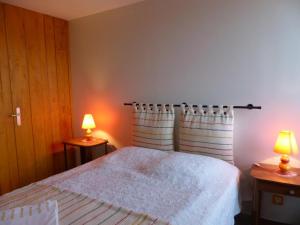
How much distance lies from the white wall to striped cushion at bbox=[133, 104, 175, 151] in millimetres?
166

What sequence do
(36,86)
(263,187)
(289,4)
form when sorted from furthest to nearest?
1. (36,86)
2. (289,4)
3. (263,187)

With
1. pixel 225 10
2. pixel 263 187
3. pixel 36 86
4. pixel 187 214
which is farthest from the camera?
pixel 36 86

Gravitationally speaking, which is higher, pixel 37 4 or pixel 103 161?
pixel 37 4

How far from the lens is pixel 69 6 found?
2805mm

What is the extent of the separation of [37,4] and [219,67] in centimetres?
220

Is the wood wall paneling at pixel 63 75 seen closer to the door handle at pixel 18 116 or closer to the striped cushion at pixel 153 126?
the door handle at pixel 18 116

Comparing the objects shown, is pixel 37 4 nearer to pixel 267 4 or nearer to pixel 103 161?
pixel 103 161

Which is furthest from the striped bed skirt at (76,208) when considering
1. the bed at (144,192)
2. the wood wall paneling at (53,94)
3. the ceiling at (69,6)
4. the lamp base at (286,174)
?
the ceiling at (69,6)

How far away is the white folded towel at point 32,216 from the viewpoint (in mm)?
1192

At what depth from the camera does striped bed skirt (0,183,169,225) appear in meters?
1.34

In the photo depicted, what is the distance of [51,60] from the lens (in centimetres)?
322

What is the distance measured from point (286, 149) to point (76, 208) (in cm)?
166

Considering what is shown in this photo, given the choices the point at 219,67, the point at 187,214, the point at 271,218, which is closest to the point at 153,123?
the point at 219,67

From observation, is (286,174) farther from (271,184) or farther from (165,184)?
(165,184)
